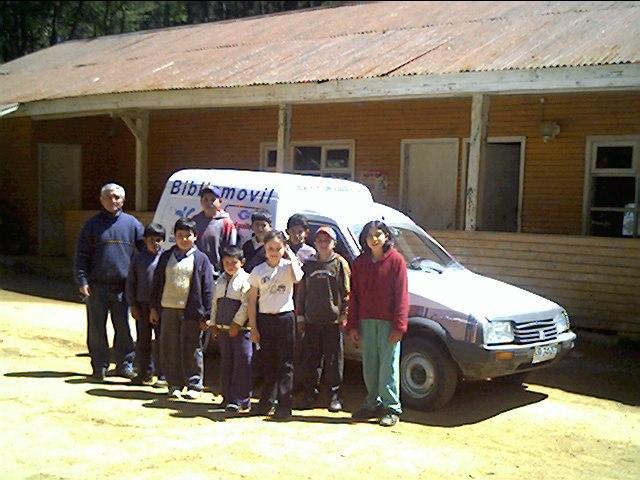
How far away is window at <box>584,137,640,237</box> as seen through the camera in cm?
1223

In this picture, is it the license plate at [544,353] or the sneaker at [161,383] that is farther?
the sneaker at [161,383]

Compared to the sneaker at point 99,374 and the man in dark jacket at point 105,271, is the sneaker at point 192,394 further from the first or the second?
the sneaker at point 99,374

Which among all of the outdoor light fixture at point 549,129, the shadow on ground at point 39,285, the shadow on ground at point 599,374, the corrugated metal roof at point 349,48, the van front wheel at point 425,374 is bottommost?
the shadow on ground at point 39,285

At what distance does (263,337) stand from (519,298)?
2.37 meters

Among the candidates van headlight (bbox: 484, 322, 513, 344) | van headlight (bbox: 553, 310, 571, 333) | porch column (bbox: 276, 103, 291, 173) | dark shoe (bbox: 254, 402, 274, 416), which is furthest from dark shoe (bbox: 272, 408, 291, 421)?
porch column (bbox: 276, 103, 291, 173)

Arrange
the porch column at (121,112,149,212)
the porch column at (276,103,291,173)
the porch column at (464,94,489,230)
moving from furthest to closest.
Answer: the porch column at (121,112,149,212) < the porch column at (276,103,291,173) < the porch column at (464,94,489,230)

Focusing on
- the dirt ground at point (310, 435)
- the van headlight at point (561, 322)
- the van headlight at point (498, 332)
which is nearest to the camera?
the dirt ground at point (310, 435)

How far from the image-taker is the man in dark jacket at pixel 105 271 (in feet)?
24.4

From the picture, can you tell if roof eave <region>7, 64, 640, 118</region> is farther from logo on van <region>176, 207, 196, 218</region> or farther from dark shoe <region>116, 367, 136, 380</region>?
dark shoe <region>116, 367, 136, 380</region>

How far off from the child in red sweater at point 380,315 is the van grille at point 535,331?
3.70 feet

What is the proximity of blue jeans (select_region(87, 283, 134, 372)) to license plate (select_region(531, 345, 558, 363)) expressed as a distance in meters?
3.76

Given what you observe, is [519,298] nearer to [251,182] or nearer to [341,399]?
[341,399]

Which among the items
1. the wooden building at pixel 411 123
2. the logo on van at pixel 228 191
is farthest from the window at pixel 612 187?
the logo on van at pixel 228 191

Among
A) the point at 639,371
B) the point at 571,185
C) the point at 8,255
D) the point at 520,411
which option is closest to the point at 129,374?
the point at 520,411
